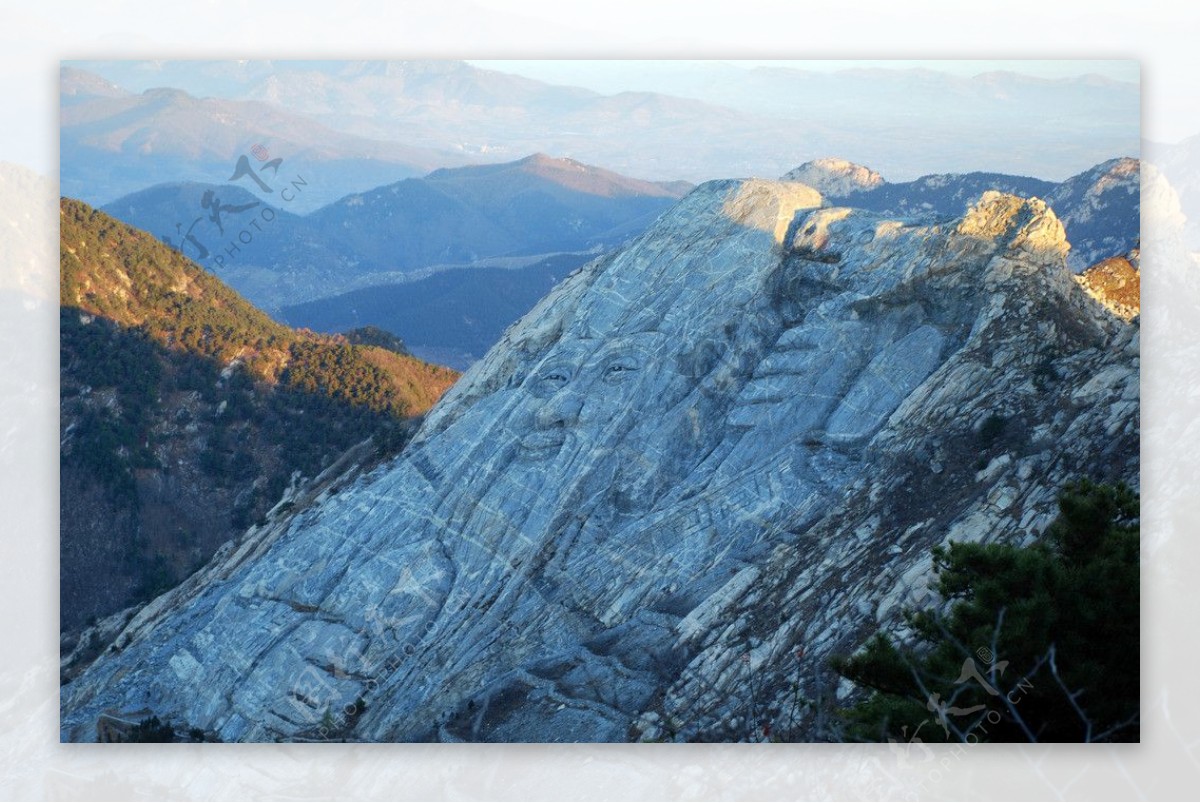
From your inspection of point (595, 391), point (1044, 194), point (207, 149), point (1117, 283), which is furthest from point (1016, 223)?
point (207, 149)

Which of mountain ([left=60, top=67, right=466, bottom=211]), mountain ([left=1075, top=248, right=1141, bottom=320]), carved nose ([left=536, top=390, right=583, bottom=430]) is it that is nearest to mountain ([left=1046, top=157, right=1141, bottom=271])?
mountain ([left=1075, top=248, right=1141, bottom=320])

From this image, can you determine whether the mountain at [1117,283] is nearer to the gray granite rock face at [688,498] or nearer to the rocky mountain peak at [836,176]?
the gray granite rock face at [688,498]

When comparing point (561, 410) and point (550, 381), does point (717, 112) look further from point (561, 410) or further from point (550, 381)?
point (561, 410)

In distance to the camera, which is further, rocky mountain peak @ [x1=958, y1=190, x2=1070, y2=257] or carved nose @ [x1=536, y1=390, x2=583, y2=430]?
carved nose @ [x1=536, y1=390, x2=583, y2=430]

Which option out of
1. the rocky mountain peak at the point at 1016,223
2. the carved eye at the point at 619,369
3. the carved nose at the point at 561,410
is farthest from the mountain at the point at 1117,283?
the carved nose at the point at 561,410

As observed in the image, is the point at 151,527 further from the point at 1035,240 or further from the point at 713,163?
the point at 1035,240

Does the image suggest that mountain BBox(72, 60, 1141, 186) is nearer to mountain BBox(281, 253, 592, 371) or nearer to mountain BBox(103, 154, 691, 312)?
mountain BBox(103, 154, 691, 312)
